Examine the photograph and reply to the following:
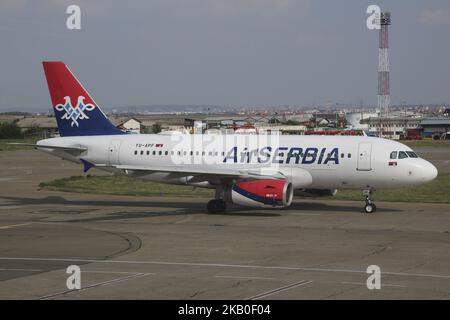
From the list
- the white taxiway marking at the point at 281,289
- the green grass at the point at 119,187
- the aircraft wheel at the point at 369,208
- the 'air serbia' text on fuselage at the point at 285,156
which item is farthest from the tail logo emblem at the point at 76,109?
the white taxiway marking at the point at 281,289

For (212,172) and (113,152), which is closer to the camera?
(212,172)

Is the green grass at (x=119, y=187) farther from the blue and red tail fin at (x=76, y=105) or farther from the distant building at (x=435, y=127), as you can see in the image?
the distant building at (x=435, y=127)

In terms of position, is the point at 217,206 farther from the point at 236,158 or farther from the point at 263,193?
the point at 263,193

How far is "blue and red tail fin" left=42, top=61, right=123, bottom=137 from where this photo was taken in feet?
139

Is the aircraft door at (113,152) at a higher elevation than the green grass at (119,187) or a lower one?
higher

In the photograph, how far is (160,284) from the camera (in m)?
19.9

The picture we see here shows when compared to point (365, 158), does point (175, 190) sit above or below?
below

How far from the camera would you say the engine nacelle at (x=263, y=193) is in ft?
116

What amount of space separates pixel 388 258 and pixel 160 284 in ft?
27.6

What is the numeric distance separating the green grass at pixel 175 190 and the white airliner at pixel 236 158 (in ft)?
21.3

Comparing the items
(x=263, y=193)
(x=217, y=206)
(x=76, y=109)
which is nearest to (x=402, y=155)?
(x=263, y=193)

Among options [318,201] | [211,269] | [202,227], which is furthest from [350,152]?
[211,269]

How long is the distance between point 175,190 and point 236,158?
1168 centimetres

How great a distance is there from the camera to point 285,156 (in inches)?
1506
